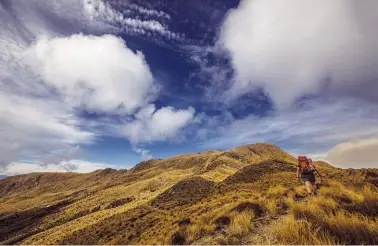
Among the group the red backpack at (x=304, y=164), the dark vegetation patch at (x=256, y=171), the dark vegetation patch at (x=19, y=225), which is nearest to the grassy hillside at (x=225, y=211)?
the dark vegetation patch at (x=256, y=171)

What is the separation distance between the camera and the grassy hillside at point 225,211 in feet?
19.3

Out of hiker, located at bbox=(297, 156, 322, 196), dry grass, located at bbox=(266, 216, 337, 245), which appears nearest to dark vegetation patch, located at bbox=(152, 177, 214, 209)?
hiker, located at bbox=(297, 156, 322, 196)

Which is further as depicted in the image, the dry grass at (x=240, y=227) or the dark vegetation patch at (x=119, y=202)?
the dark vegetation patch at (x=119, y=202)

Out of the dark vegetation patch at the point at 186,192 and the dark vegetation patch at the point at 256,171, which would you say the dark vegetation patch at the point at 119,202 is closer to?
the dark vegetation patch at the point at 186,192

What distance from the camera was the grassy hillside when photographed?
19.3 ft

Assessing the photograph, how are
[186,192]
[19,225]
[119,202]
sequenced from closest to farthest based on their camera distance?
[186,192] → [119,202] → [19,225]

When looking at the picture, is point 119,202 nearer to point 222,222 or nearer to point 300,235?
point 222,222

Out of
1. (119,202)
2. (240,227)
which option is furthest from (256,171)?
(240,227)

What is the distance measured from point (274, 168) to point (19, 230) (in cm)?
5768

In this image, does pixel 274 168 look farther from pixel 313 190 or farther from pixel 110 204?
pixel 110 204

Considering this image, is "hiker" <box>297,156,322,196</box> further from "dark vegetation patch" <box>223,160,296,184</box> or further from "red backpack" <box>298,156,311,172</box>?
"dark vegetation patch" <box>223,160,296,184</box>

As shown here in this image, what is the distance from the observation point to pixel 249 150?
84.4 metres

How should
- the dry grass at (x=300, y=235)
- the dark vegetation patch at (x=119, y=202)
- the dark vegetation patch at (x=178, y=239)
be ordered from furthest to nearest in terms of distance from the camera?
the dark vegetation patch at (x=119, y=202), the dark vegetation patch at (x=178, y=239), the dry grass at (x=300, y=235)

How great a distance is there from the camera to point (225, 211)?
12.3 m
